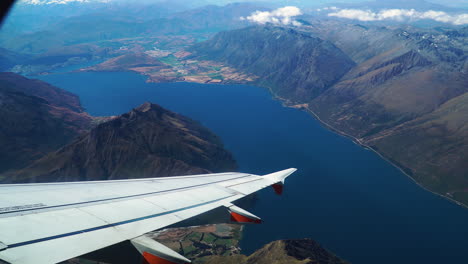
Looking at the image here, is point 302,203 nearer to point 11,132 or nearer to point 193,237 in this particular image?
point 193,237

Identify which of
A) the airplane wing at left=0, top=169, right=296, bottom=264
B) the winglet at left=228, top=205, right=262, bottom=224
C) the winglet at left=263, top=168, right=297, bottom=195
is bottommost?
the winglet at left=263, top=168, right=297, bottom=195

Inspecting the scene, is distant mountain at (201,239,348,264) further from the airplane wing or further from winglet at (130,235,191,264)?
winglet at (130,235,191,264)

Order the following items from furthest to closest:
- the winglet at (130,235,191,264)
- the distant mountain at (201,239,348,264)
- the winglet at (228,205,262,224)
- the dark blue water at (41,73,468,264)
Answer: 1. the dark blue water at (41,73,468,264)
2. the distant mountain at (201,239,348,264)
3. the winglet at (228,205,262,224)
4. the winglet at (130,235,191,264)

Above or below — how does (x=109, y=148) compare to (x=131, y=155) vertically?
above

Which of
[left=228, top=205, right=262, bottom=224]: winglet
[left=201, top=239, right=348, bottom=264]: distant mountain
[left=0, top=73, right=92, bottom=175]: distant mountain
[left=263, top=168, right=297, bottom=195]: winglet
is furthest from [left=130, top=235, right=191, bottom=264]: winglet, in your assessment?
[left=0, top=73, right=92, bottom=175]: distant mountain

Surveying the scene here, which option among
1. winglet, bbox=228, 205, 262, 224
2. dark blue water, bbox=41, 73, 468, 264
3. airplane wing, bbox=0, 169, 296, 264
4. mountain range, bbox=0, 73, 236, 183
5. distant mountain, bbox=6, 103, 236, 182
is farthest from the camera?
mountain range, bbox=0, 73, 236, 183

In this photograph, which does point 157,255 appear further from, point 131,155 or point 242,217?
point 131,155

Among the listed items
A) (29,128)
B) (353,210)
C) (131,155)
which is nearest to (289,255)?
(353,210)
